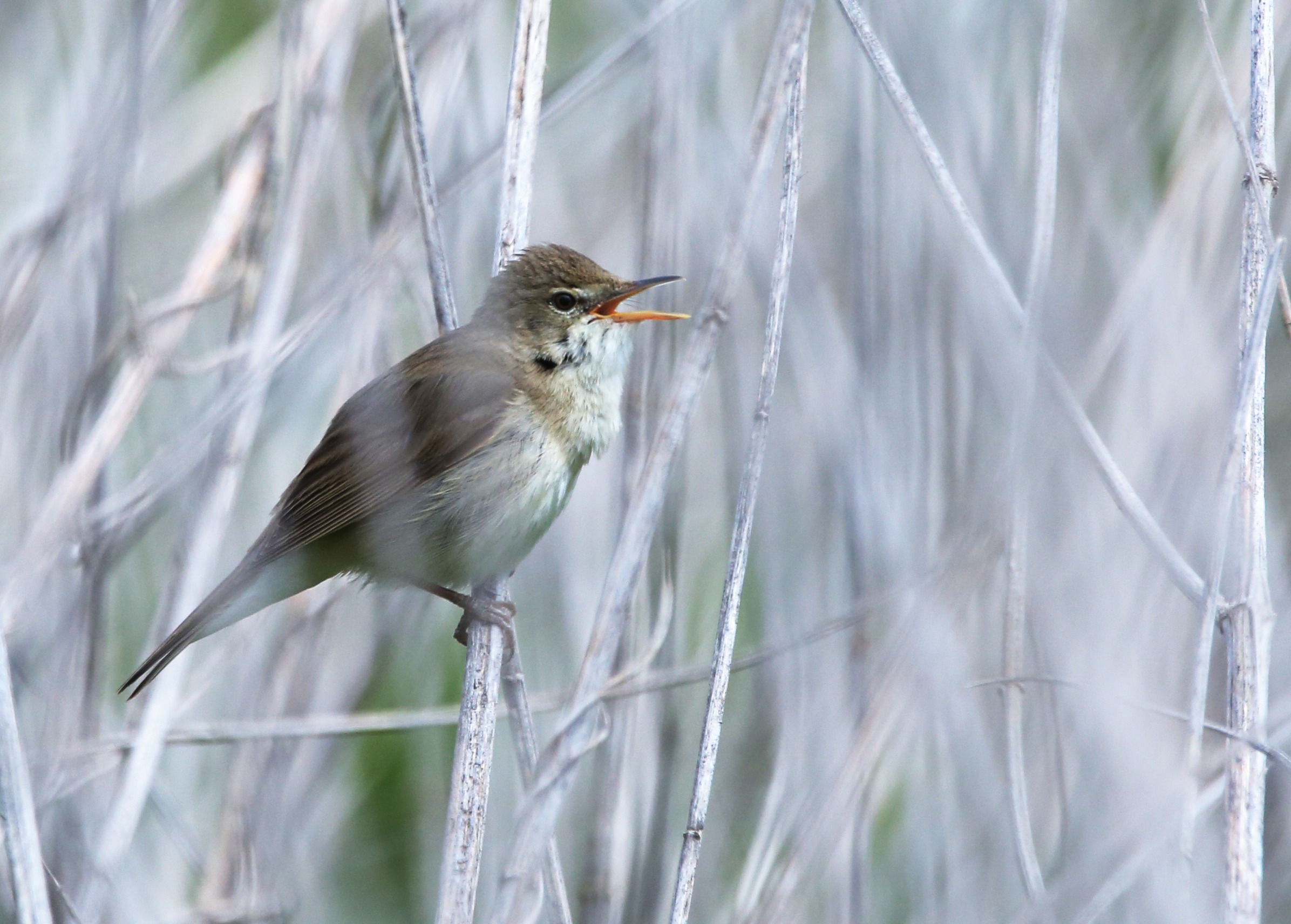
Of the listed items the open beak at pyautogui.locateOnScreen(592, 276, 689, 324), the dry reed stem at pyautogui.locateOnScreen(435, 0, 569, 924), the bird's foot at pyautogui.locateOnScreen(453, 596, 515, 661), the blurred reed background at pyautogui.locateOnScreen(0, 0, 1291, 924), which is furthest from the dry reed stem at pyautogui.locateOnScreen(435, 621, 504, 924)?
the open beak at pyautogui.locateOnScreen(592, 276, 689, 324)

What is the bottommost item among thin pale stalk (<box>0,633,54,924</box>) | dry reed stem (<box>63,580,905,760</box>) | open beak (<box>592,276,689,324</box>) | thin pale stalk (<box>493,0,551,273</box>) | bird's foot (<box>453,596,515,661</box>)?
thin pale stalk (<box>0,633,54,924</box>)

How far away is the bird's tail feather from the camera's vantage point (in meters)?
2.41

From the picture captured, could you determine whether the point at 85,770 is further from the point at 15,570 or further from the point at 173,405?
the point at 173,405

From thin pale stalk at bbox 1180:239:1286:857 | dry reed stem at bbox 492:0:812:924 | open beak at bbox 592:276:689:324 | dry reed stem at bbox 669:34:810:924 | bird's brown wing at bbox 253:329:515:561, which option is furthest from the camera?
bird's brown wing at bbox 253:329:515:561

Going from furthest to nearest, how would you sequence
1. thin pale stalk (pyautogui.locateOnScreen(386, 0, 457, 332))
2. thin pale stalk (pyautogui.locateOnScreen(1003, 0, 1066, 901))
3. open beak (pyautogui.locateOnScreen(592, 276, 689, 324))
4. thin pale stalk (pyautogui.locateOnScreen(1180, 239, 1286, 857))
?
open beak (pyautogui.locateOnScreen(592, 276, 689, 324)), thin pale stalk (pyautogui.locateOnScreen(386, 0, 457, 332)), thin pale stalk (pyautogui.locateOnScreen(1003, 0, 1066, 901)), thin pale stalk (pyautogui.locateOnScreen(1180, 239, 1286, 857))

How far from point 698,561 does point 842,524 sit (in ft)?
2.63

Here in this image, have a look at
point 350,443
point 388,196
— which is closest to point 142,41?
point 388,196

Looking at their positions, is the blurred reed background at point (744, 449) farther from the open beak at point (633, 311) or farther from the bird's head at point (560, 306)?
the bird's head at point (560, 306)

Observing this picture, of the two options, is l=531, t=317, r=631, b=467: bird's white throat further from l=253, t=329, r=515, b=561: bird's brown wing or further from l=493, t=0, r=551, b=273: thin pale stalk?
l=493, t=0, r=551, b=273: thin pale stalk

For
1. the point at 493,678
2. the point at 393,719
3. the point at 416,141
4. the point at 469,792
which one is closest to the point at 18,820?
the point at 469,792

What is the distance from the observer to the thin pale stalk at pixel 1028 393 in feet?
6.95

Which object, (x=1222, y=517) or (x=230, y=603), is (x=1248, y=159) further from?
(x=230, y=603)

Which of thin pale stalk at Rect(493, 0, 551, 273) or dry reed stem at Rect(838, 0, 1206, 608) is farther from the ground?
thin pale stalk at Rect(493, 0, 551, 273)

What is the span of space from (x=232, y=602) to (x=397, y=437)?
0.55 m
